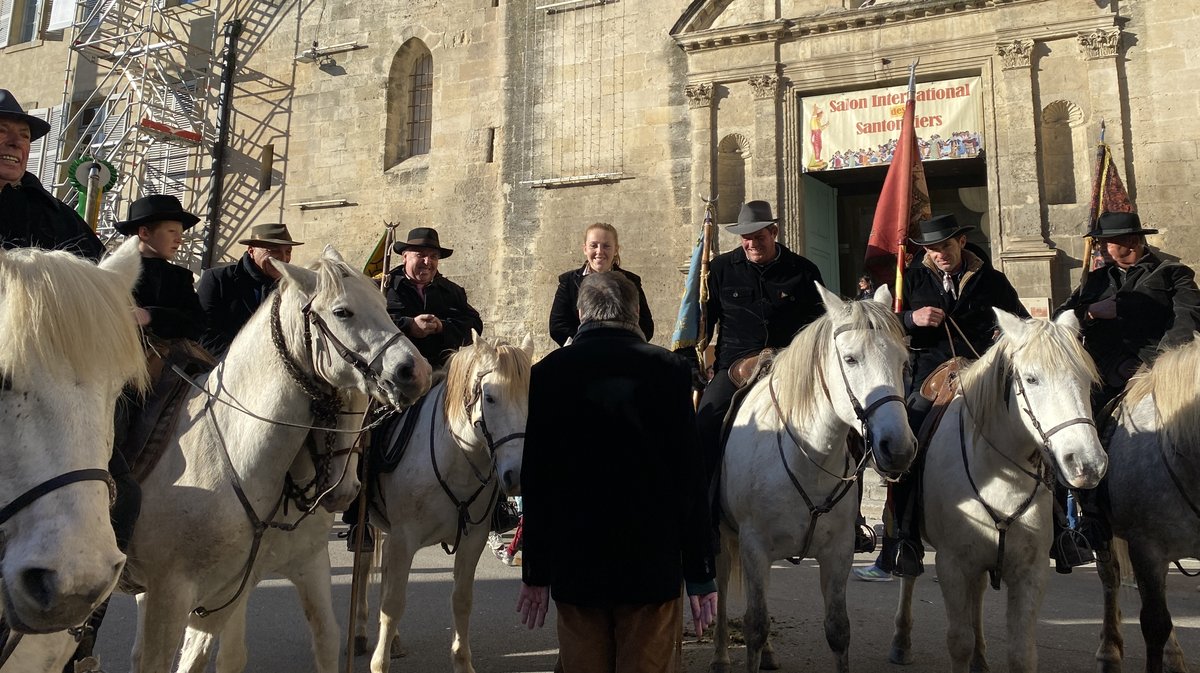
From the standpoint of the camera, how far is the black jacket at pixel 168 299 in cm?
418

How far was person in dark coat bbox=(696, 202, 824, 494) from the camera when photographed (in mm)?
5277

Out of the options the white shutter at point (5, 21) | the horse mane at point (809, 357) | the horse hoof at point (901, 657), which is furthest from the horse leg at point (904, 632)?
the white shutter at point (5, 21)

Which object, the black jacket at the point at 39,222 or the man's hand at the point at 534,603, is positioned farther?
the black jacket at the point at 39,222

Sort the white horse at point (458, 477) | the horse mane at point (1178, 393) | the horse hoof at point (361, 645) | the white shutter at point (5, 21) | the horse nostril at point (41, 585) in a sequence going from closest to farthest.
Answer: the horse nostril at point (41, 585), the horse mane at point (1178, 393), the white horse at point (458, 477), the horse hoof at point (361, 645), the white shutter at point (5, 21)

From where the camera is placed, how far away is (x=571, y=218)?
15.9m

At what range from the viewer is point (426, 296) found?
6.00 meters

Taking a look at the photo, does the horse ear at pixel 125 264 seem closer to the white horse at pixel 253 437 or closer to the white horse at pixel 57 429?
the white horse at pixel 57 429

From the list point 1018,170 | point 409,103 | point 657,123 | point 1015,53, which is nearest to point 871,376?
point 1018,170

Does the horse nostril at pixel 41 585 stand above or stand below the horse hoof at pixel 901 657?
above

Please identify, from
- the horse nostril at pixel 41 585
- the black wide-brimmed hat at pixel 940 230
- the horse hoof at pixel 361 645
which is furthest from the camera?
the horse hoof at pixel 361 645

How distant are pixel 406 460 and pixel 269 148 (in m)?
16.5

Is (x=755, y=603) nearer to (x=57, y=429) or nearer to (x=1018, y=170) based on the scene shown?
(x=57, y=429)

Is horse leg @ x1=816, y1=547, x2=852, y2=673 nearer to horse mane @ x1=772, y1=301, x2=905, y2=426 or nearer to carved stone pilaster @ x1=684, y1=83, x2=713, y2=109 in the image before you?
horse mane @ x1=772, y1=301, x2=905, y2=426

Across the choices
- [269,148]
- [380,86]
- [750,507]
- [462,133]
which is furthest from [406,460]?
[269,148]
